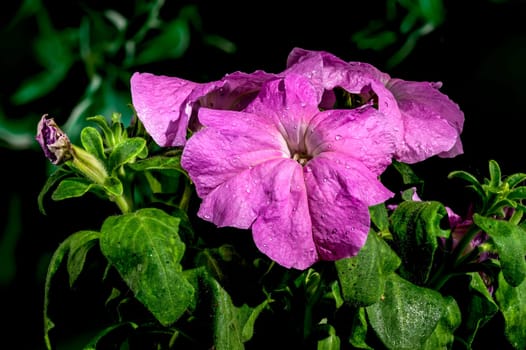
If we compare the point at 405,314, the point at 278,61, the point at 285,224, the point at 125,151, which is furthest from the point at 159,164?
the point at 278,61

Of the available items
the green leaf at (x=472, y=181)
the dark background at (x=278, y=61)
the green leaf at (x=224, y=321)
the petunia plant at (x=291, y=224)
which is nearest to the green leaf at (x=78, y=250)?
the petunia plant at (x=291, y=224)

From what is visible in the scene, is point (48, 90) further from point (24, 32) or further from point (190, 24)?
point (190, 24)

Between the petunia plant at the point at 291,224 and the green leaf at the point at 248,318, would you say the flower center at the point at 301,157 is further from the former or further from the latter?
the green leaf at the point at 248,318

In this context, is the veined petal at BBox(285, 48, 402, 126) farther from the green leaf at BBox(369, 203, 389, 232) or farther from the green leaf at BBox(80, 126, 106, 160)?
the green leaf at BBox(80, 126, 106, 160)

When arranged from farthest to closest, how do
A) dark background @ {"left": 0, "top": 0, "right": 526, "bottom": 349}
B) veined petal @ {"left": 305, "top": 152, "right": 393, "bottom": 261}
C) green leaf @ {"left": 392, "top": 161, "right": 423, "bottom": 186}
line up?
dark background @ {"left": 0, "top": 0, "right": 526, "bottom": 349}
green leaf @ {"left": 392, "top": 161, "right": 423, "bottom": 186}
veined petal @ {"left": 305, "top": 152, "right": 393, "bottom": 261}

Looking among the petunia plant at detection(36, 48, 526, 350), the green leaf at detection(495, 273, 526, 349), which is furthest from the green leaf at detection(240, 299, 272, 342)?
the green leaf at detection(495, 273, 526, 349)

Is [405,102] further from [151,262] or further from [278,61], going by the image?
[278,61]
